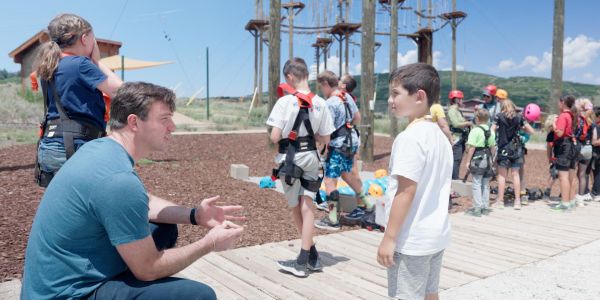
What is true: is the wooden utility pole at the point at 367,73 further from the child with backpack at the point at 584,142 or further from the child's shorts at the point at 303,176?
the child's shorts at the point at 303,176

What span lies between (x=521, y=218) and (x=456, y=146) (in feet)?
7.26

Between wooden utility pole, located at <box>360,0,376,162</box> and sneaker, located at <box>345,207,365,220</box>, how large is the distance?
5.59 m

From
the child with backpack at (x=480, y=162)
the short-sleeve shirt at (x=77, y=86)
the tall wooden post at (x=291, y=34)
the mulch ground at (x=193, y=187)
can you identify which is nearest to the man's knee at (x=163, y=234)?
the short-sleeve shirt at (x=77, y=86)

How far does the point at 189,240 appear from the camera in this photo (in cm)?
504

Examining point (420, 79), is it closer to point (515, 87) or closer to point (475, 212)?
point (475, 212)

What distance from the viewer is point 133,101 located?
7.09 ft

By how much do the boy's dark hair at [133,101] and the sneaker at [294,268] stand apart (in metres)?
2.31

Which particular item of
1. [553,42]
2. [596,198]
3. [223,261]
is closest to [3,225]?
[223,261]

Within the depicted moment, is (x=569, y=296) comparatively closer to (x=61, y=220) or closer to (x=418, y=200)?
(x=418, y=200)

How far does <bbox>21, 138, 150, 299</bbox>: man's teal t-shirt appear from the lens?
192 centimetres

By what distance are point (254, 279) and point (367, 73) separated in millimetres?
8661

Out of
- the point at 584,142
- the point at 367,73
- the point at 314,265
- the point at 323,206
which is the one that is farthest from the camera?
the point at 367,73

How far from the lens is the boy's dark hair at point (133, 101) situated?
216 centimetres

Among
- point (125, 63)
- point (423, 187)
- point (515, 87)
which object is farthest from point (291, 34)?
point (515, 87)
